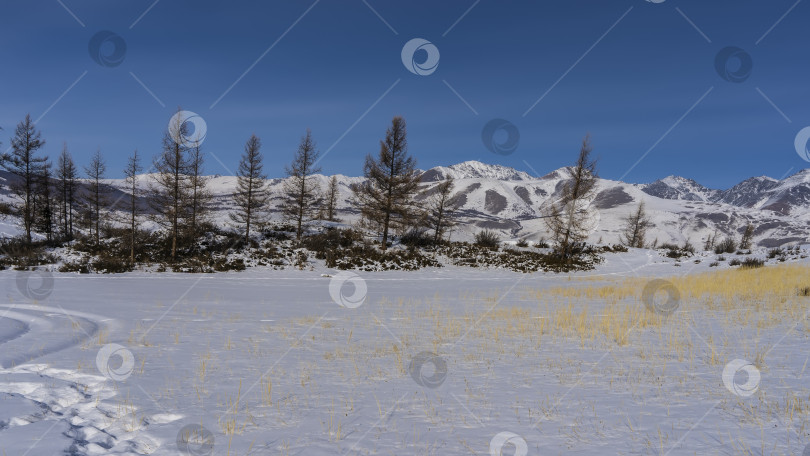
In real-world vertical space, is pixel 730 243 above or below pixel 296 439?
above

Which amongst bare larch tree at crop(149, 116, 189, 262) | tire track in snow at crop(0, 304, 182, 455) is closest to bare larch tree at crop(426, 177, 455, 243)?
bare larch tree at crop(149, 116, 189, 262)

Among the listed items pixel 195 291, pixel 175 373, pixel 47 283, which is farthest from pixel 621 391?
pixel 47 283

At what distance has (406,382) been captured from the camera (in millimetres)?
5242

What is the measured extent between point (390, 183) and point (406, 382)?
2812 cm

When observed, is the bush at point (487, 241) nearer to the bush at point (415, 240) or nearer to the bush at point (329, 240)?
the bush at point (415, 240)

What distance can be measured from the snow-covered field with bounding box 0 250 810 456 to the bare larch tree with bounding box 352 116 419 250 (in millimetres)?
22204

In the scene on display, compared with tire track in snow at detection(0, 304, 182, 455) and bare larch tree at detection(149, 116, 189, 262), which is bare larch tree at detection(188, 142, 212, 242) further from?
tire track in snow at detection(0, 304, 182, 455)

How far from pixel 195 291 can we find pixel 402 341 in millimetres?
11719

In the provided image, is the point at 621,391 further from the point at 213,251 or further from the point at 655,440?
the point at 213,251

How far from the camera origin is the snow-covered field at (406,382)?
3.54m

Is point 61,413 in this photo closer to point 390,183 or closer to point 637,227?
point 390,183

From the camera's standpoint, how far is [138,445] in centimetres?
341

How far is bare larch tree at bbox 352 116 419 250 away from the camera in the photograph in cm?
3269

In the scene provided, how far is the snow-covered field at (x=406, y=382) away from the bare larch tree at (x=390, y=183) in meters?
22.2
